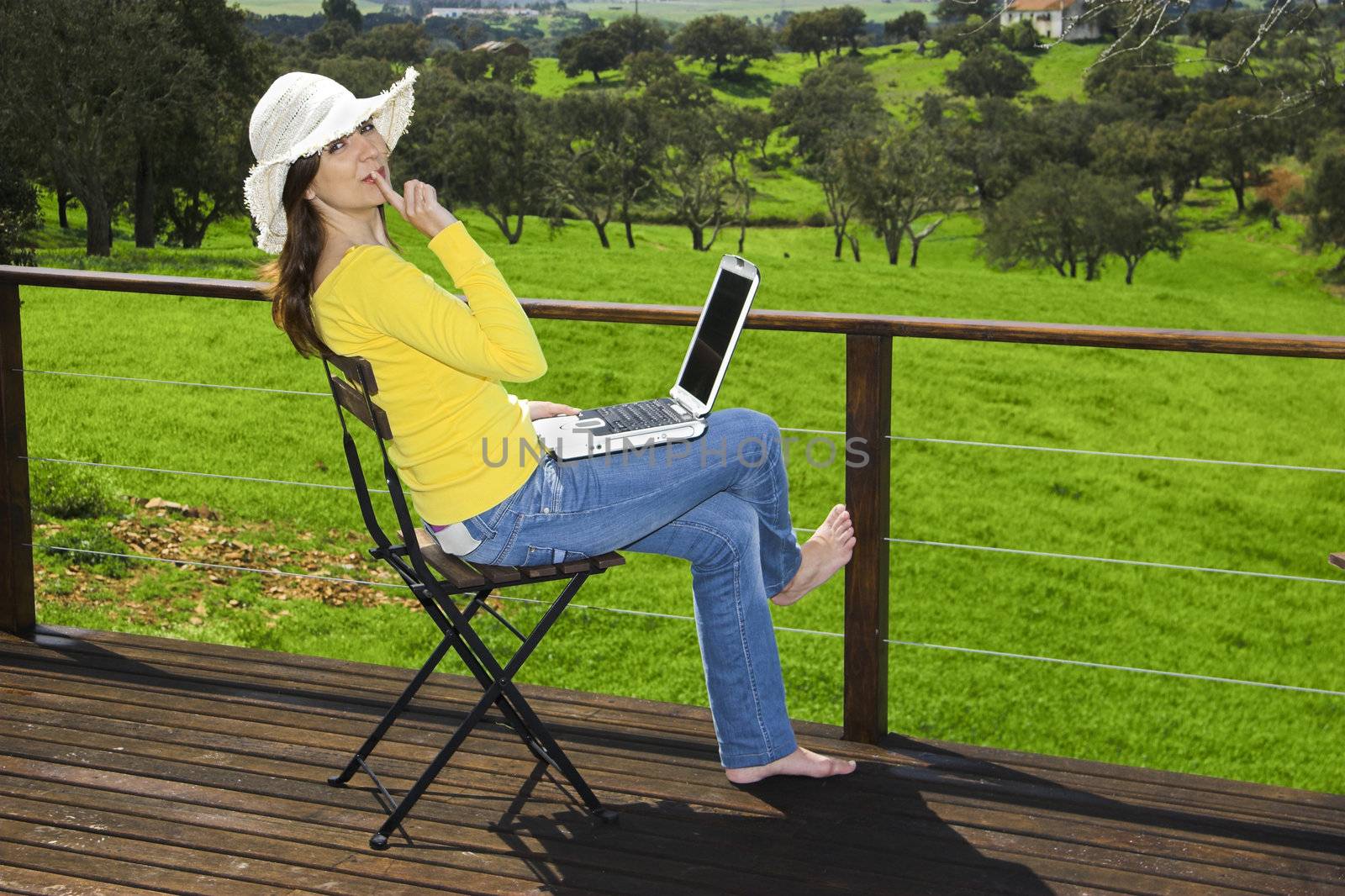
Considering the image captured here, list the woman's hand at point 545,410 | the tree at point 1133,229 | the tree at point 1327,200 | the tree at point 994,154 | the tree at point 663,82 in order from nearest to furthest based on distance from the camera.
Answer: the woman's hand at point 545,410, the tree at point 1327,200, the tree at point 1133,229, the tree at point 994,154, the tree at point 663,82

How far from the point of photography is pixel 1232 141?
38.7 metres

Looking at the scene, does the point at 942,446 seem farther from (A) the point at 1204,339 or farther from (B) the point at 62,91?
(B) the point at 62,91

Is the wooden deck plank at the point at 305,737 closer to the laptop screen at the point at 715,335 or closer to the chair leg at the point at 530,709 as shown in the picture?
the chair leg at the point at 530,709

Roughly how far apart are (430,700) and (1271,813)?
1.76 meters

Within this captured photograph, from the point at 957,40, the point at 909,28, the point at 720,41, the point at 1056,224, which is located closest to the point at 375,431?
the point at 1056,224

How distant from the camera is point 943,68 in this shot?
57625 mm

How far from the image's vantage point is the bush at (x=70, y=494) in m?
7.95

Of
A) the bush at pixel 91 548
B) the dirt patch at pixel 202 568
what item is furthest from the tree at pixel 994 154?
the bush at pixel 91 548

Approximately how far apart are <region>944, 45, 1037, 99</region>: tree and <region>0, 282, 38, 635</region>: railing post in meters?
51.8

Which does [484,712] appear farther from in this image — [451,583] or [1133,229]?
[1133,229]

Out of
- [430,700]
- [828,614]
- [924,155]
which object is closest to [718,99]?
[924,155]

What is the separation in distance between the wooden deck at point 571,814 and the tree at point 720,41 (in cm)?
5964

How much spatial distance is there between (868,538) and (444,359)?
3.52 feet

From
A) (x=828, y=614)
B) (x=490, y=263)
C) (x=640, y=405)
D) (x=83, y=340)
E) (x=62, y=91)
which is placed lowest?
(x=828, y=614)
